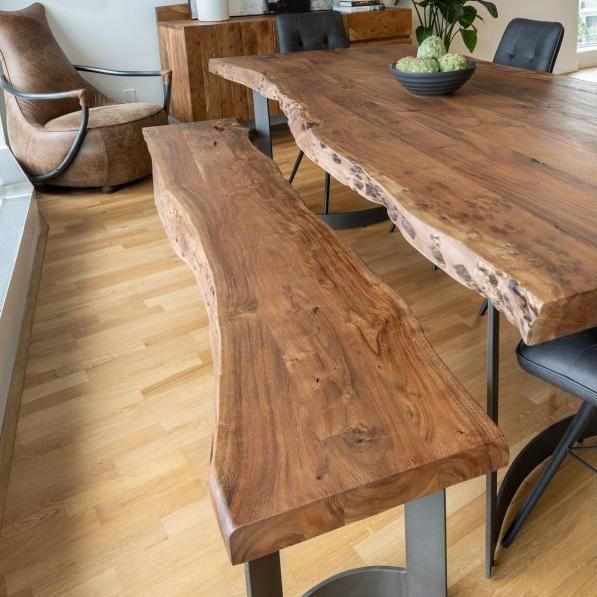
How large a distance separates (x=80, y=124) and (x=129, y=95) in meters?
0.96

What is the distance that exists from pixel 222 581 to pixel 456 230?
883mm

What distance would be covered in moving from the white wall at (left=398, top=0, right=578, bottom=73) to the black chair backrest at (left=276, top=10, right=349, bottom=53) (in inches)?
87.6

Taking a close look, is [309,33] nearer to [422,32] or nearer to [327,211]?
[327,211]

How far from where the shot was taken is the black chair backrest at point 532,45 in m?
2.53

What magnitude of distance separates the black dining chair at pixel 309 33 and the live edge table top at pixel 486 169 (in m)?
0.81

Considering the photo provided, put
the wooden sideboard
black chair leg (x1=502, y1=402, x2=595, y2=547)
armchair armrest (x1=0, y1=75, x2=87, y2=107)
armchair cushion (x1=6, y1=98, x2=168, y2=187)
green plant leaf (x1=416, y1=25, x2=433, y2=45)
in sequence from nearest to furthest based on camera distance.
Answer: black chair leg (x1=502, y1=402, x2=595, y2=547) → armchair armrest (x1=0, y1=75, x2=87, y2=107) → armchair cushion (x1=6, y1=98, x2=168, y2=187) → the wooden sideboard → green plant leaf (x1=416, y1=25, x2=433, y2=45)

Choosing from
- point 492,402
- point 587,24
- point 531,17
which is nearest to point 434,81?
point 492,402

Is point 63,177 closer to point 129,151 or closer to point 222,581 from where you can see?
point 129,151

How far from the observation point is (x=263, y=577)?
0.91m

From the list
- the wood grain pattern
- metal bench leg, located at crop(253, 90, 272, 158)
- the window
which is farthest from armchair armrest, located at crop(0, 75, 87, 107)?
the window

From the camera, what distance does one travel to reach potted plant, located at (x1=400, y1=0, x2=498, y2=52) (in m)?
4.67

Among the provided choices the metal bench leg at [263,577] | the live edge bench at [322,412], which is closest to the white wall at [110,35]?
the live edge bench at [322,412]

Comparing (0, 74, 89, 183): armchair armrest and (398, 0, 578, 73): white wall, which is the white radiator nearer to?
(0, 74, 89, 183): armchair armrest

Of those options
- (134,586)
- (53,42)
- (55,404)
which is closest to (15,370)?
(55,404)
